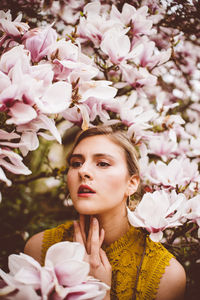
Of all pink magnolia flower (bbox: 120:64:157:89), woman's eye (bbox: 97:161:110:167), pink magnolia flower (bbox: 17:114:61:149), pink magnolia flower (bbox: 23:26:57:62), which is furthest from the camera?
pink magnolia flower (bbox: 120:64:157:89)

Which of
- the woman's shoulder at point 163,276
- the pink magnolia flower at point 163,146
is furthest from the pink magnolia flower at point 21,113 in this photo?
the pink magnolia flower at point 163,146

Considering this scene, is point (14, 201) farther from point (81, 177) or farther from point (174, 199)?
point (174, 199)

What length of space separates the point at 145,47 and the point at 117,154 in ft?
1.86

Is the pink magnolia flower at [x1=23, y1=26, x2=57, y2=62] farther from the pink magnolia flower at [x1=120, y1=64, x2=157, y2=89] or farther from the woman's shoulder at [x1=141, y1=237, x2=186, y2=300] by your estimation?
the woman's shoulder at [x1=141, y1=237, x2=186, y2=300]

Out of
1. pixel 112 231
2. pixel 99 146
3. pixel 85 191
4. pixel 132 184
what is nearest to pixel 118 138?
pixel 99 146

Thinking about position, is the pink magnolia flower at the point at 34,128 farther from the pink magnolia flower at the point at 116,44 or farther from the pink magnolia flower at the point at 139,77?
the pink magnolia flower at the point at 139,77

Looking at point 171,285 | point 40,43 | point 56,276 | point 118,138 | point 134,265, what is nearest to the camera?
point 56,276

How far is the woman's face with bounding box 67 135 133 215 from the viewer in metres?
1.22

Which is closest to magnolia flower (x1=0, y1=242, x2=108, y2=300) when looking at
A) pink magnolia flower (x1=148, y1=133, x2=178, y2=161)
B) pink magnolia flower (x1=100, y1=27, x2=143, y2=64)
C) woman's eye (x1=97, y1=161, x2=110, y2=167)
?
woman's eye (x1=97, y1=161, x2=110, y2=167)

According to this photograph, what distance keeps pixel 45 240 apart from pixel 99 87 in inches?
35.5

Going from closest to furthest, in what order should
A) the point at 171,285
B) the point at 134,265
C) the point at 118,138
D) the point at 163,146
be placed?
the point at 171,285 < the point at 134,265 < the point at 118,138 < the point at 163,146

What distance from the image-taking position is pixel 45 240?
4.94 ft

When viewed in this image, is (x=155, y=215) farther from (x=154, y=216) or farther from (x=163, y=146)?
(x=163, y=146)

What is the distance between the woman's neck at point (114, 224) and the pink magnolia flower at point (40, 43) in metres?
0.77
